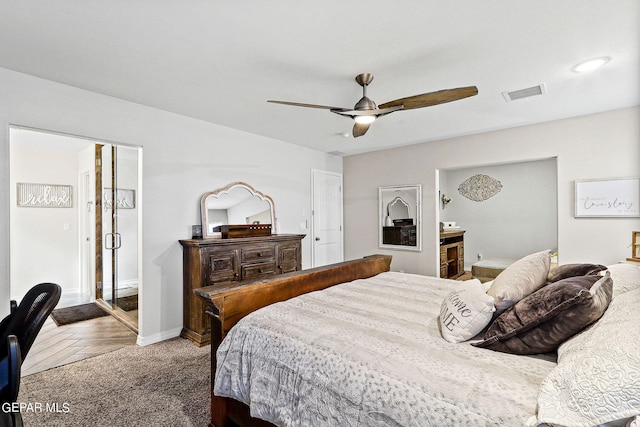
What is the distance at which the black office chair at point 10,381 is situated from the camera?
4.09 feet

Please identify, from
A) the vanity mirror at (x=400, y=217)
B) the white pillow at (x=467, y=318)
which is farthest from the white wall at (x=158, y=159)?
the white pillow at (x=467, y=318)

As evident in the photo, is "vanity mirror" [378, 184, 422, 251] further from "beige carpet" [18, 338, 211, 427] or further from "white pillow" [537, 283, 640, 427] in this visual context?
"white pillow" [537, 283, 640, 427]

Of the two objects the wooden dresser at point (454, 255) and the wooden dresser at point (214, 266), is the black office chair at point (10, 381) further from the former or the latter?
the wooden dresser at point (454, 255)

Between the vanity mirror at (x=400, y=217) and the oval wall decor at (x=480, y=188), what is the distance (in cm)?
314

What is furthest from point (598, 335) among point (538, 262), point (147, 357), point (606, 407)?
point (147, 357)

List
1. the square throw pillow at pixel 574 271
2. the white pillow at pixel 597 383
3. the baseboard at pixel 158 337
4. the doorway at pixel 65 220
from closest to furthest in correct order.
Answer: the white pillow at pixel 597 383
the square throw pillow at pixel 574 271
the baseboard at pixel 158 337
the doorway at pixel 65 220

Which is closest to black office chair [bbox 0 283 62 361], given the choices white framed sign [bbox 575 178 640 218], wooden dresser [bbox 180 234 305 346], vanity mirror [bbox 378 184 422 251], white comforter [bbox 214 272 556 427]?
white comforter [bbox 214 272 556 427]

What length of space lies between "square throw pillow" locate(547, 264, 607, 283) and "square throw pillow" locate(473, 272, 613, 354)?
278 mm

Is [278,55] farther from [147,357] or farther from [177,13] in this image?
[147,357]

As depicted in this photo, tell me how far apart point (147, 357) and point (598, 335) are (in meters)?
3.34

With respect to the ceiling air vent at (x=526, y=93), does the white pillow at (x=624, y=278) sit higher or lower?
lower

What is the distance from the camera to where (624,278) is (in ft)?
5.24

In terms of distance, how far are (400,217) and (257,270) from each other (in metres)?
2.55

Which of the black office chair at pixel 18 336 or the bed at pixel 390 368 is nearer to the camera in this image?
the bed at pixel 390 368
